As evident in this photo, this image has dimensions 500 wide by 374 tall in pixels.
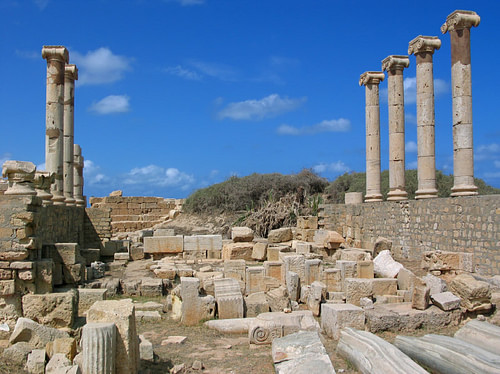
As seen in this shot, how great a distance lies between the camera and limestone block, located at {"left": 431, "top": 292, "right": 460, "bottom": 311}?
7.74 meters

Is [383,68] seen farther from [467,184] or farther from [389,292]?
[389,292]

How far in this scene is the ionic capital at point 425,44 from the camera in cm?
1464

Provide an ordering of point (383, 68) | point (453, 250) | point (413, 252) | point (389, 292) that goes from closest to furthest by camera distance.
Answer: point (389, 292)
point (453, 250)
point (413, 252)
point (383, 68)

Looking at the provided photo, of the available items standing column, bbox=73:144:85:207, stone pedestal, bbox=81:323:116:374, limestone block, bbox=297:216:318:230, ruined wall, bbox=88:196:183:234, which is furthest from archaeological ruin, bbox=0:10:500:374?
ruined wall, bbox=88:196:183:234

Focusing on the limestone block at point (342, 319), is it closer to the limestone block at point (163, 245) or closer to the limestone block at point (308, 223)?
the limestone block at point (163, 245)

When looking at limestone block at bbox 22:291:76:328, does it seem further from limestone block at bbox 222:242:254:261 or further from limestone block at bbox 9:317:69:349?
limestone block at bbox 222:242:254:261

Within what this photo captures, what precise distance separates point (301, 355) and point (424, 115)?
11.1m

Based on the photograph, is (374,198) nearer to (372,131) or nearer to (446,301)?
(372,131)

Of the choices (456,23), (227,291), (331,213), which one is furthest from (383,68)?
(227,291)

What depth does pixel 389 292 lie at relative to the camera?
32.2 ft

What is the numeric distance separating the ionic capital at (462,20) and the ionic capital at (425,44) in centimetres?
156

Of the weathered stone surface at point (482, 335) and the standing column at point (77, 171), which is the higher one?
the standing column at point (77, 171)

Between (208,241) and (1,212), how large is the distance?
8.64 meters

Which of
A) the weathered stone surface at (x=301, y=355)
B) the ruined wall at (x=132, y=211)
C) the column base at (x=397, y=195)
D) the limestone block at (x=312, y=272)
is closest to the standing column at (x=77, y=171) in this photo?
the ruined wall at (x=132, y=211)
